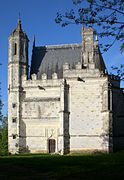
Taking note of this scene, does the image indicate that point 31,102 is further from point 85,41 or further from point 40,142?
point 85,41

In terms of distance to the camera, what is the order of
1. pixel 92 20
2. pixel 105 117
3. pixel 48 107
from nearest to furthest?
pixel 92 20 < pixel 105 117 < pixel 48 107

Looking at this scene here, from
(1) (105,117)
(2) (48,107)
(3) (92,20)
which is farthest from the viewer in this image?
(2) (48,107)

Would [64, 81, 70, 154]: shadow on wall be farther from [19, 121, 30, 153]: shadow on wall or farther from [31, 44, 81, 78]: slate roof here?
[19, 121, 30, 153]: shadow on wall

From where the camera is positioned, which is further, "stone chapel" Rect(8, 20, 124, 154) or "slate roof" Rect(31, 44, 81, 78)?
"slate roof" Rect(31, 44, 81, 78)

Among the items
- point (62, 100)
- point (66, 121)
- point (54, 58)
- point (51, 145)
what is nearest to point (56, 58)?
point (54, 58)

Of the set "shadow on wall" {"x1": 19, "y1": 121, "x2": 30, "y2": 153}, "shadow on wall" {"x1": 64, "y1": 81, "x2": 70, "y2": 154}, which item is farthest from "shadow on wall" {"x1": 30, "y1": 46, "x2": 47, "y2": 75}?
"shadow on wall" {"x1": 19, "y1": 121, "x2": 30, "y2": 153}

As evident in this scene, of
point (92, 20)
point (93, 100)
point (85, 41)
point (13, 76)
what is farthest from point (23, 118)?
point (92, 20)

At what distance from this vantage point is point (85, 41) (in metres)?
52.8

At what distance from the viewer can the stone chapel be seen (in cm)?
4825

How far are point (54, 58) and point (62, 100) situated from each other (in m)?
8.60

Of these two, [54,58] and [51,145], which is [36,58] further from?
[51,145]

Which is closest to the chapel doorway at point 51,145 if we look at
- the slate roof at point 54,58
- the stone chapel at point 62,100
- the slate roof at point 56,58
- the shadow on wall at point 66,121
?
the stone chapel at point 62,100

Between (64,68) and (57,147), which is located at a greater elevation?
(64,68)

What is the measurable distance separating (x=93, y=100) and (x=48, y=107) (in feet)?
20.5
